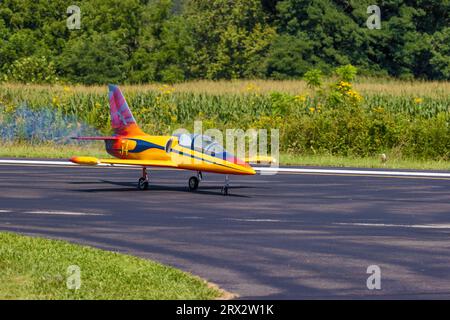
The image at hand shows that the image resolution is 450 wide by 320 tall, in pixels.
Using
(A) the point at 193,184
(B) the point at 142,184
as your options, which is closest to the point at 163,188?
(B) the point at 142,184

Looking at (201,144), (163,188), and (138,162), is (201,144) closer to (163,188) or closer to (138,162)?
(138,162)

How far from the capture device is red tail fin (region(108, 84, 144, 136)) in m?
29.7

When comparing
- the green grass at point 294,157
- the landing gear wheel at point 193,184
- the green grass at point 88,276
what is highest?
the green grass at point 294,157

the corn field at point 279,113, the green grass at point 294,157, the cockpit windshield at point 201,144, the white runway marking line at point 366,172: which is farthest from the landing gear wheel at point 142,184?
the corn field at point 279,113

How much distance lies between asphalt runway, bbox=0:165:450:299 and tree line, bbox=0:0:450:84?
39.0 metres

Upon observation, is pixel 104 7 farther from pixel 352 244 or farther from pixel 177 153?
pixel 352 244

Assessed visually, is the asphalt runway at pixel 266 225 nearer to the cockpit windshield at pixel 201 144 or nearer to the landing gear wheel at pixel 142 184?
the landing gear wheel at pixel 142 184

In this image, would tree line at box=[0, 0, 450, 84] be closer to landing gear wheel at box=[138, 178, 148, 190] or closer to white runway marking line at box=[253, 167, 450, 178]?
white runway marking line at box=[253, 167, 450, 178]

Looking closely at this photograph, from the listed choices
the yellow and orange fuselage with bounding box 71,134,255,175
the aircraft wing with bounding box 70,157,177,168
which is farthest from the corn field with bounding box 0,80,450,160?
the aircraft wing with bounding box 70,157,177,168

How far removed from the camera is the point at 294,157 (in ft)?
133

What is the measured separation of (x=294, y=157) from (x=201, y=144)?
541 inches

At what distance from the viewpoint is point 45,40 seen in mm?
78688

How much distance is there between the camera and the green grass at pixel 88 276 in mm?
13438

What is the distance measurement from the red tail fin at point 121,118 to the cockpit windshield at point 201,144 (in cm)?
250
